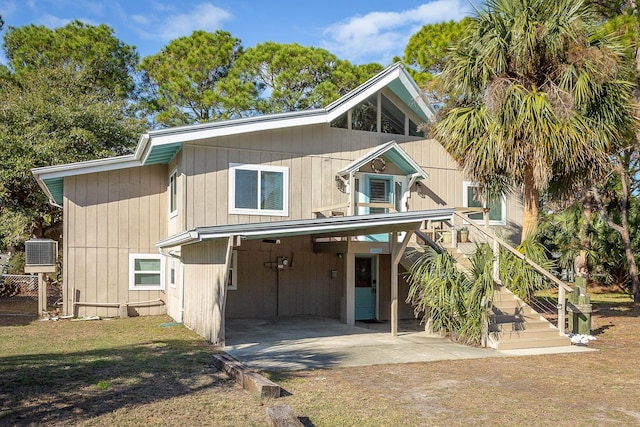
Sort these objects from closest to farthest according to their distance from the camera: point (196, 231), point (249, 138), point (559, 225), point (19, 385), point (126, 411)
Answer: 1. point (126, 411)
2. point (19, 385)
3. point (196, 231)
4. point (249, 138)
5. point (559, 225)

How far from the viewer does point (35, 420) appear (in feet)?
18.6

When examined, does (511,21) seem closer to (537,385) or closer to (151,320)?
(537,385)

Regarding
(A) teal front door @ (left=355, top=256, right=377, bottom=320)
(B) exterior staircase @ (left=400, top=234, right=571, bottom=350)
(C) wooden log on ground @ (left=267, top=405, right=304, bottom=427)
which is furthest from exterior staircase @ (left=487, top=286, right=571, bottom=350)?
(C) wooden log on ground @ (left=267, top=405, right=304, bottom=427)

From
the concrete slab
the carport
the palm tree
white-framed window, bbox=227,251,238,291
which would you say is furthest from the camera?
white-framed window, bbox=227,251,238,291

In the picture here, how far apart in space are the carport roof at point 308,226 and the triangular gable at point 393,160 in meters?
3.12

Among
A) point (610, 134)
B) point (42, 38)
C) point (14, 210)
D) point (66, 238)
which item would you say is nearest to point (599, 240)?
point (610, 134)

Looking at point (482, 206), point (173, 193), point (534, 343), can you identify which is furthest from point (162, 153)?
point (534, 343)

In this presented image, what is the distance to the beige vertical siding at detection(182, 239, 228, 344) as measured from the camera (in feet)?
33.8

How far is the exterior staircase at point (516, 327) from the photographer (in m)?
10.8

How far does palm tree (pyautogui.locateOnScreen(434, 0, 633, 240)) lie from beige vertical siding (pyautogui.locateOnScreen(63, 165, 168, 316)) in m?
8.44

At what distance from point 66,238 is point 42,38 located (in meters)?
16.5

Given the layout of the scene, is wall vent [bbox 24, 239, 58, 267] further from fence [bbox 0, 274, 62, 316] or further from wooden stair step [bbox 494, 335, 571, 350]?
wooden stair step [bbox 494, 335, 571, 350]

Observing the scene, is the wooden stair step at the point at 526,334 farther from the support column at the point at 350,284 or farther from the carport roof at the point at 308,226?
the support column at the point at 350,284

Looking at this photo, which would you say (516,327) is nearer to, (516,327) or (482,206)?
(516,327)
